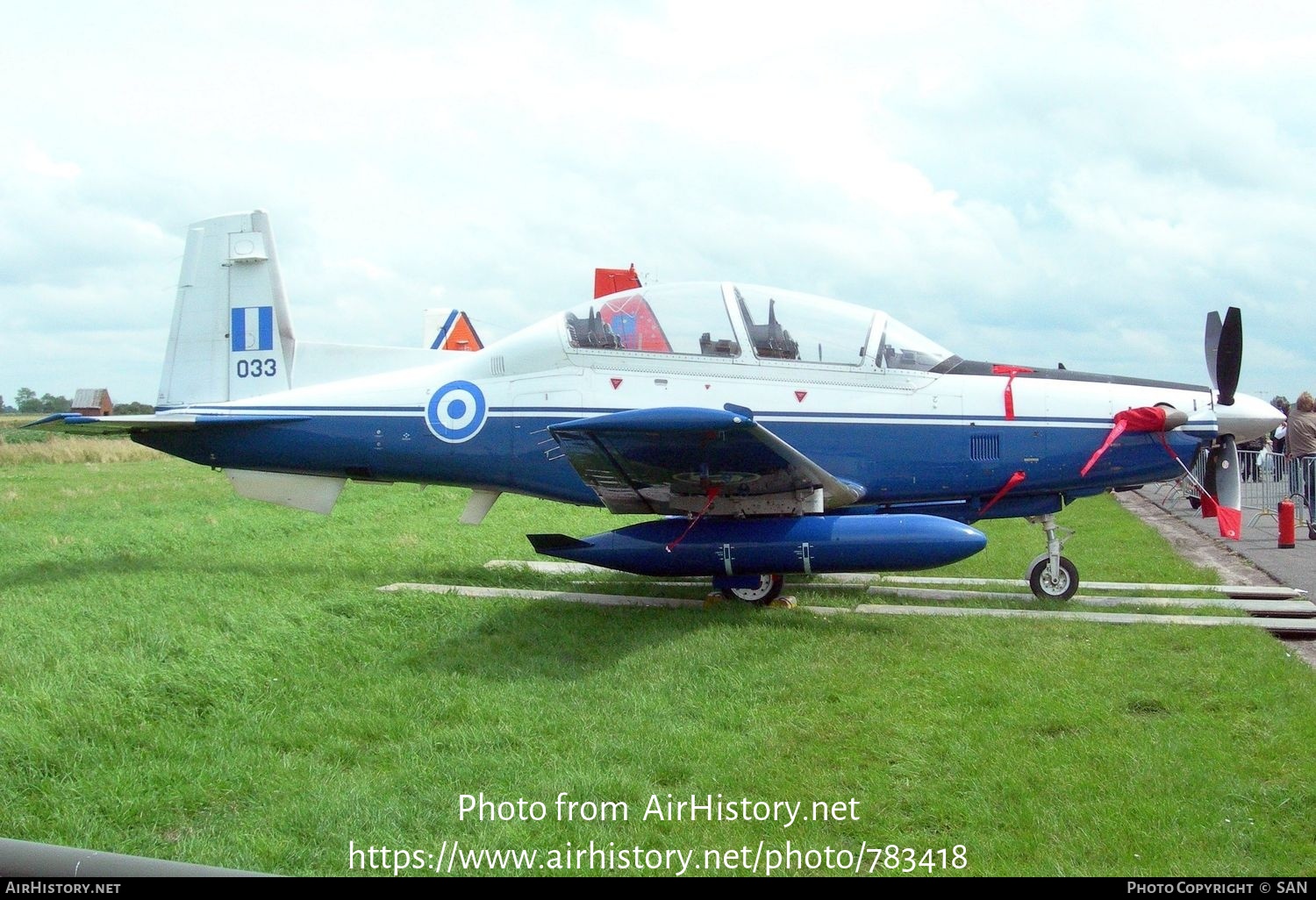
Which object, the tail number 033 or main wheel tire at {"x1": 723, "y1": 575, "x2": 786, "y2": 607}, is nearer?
main wheel tire at {"x1": 723, "y1": 575, "x2": 786, "y2": 607}

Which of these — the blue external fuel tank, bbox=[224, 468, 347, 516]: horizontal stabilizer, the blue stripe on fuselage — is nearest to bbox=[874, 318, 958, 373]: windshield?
the blue stripe on fuselage

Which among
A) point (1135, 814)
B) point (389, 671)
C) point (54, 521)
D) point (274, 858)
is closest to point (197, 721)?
point (389, 671)

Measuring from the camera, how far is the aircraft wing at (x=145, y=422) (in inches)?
314

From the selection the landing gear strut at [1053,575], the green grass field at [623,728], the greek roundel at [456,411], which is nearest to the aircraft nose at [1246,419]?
the landing gear strut at [1053,575]

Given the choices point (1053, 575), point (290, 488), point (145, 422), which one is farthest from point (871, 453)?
point (145, 422)

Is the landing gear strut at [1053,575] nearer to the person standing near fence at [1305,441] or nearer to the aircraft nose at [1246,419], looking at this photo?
the aircraft nose at [1246,419]

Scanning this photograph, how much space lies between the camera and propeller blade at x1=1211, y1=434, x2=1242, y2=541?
7.35 m

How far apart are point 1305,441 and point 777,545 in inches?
404

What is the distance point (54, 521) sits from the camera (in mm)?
12023

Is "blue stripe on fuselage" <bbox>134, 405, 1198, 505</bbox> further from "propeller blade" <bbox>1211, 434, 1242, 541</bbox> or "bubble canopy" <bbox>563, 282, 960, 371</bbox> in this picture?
"bubble canopy" <bbox>563, 282, 960, 371</bbox>

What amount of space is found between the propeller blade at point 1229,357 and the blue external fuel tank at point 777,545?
8.20 ft

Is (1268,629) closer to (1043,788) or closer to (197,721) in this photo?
(1043,788)

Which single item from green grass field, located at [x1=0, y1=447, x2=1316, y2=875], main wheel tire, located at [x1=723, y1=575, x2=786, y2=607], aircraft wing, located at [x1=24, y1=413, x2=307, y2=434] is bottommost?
green grass field, located at [x1=0, y1=447, x2=1316, y2=875]

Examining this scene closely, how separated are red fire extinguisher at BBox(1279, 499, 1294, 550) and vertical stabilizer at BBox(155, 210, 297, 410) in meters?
10.1
